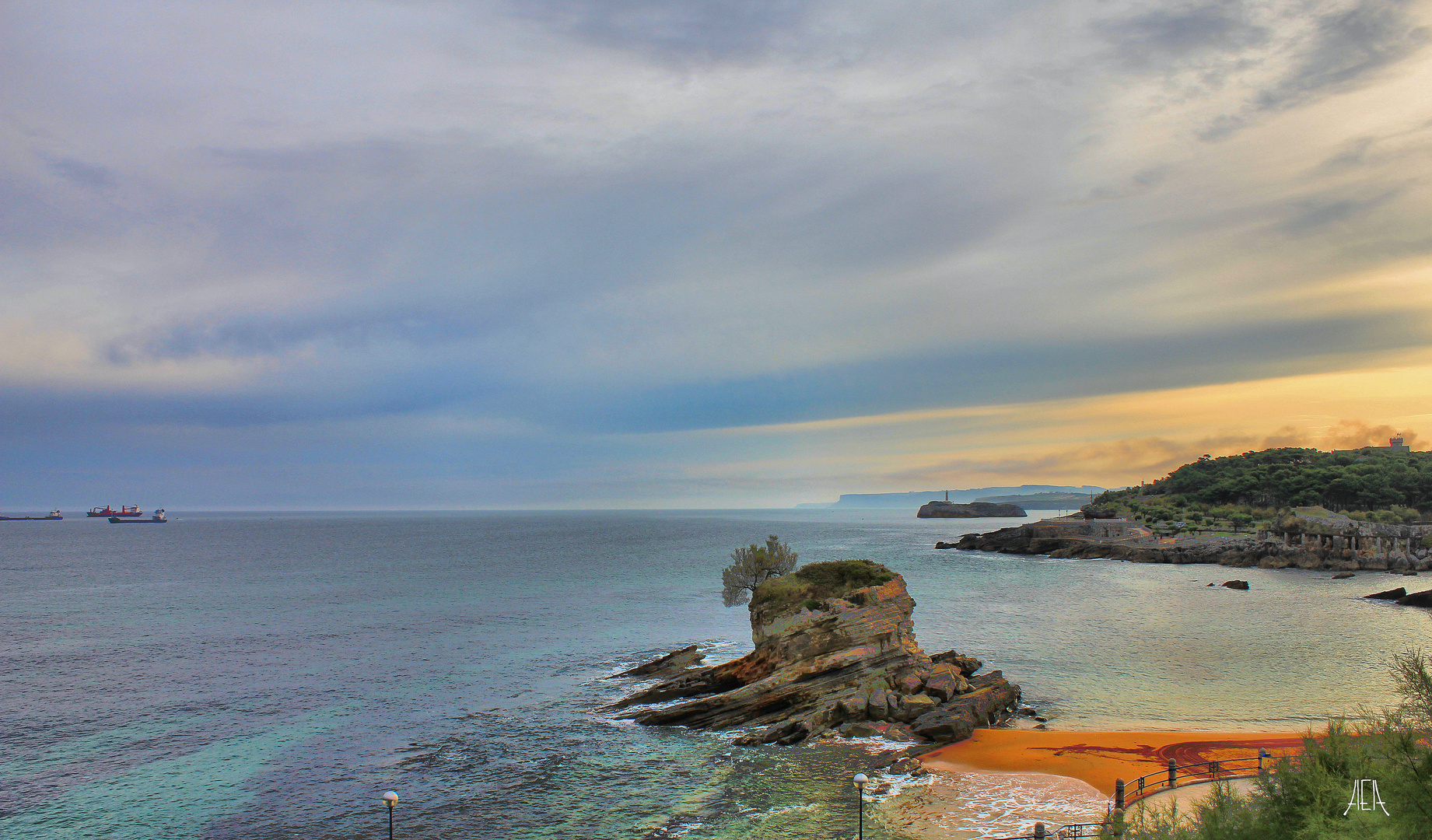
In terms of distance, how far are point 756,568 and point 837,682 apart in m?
19.0

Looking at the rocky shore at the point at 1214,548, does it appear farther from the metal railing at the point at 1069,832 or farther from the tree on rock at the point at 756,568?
the metal railing at the point at 1069,832

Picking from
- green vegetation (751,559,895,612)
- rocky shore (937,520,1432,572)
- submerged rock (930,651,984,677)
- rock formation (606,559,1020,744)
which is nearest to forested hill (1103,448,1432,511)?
rocky shore (937,520,1432,572)

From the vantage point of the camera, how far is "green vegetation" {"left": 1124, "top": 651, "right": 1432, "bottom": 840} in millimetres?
13492

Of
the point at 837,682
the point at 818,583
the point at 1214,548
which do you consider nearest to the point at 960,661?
the point at 818,583

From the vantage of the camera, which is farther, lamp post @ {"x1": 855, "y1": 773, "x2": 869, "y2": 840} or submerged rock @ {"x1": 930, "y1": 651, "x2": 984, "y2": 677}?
submerged rock @ {"x1": 930, "y1": 651, "x2": 984, "y2": 677}

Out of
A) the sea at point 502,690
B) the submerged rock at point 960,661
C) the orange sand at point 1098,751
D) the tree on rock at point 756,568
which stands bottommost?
the sea at point 502,690

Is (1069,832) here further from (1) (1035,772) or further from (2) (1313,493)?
(2) (1313,493)

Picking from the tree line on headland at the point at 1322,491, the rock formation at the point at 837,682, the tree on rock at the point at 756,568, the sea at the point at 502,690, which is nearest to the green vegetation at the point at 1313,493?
the tree line on headland at the point at 1322,491

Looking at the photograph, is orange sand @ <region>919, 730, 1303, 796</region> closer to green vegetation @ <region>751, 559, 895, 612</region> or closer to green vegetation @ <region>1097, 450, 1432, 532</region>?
green vegetation @ <region>751, 559, 895, 612</region>

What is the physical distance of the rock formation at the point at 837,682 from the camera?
37719 millimetres

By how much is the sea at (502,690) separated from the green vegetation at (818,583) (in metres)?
8.88

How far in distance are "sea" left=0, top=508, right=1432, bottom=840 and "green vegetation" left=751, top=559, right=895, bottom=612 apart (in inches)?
349

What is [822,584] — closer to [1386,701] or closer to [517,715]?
[517,715]

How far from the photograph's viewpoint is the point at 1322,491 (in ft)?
543
